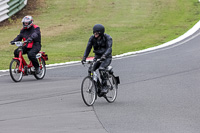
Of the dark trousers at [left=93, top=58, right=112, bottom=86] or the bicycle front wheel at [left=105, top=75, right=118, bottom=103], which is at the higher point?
the dark trousers at [left=93, top=58, right=112, bottom=86]

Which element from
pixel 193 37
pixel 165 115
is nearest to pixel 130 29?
pixel 193 37

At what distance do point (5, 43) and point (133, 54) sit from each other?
7.79 metres

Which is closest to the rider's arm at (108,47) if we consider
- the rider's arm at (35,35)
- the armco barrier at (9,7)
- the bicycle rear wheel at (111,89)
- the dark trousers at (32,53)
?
the bicycle rear wheel at (111,89)

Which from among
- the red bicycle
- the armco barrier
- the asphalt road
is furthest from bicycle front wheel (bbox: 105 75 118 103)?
the armco barrier

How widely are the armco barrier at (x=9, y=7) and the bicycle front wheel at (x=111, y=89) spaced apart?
19682mm

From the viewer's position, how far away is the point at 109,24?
102ft

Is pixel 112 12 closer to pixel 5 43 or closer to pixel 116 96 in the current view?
pixel 5 43

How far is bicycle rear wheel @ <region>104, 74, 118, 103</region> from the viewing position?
11188 millimetres

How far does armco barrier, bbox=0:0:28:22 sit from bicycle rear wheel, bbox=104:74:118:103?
775 inches

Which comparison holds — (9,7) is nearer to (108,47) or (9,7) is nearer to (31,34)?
(31,34)

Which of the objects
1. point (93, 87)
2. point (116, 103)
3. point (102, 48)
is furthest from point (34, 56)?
point (93, 87)

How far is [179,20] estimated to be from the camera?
1300 inches

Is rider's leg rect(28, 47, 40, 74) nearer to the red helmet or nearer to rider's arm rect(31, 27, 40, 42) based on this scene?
rider's arm rect(31, 27, 40, 42)

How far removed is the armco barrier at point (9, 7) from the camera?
3005 cm
